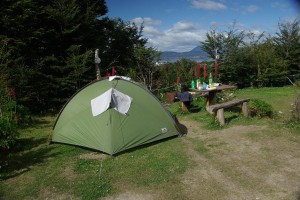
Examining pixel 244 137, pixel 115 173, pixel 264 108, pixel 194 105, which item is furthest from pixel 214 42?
pixel 115 173

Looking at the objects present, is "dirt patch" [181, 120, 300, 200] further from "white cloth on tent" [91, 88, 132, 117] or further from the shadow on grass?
the shadow on grass

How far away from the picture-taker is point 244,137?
7.20 m

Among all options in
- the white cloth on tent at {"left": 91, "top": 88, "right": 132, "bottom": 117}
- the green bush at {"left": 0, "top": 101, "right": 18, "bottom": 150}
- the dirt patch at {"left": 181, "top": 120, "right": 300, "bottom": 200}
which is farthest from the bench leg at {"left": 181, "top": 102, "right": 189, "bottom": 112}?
the green bush at {"left": 0, "top": 101, "right": 18, "bottom": 150}

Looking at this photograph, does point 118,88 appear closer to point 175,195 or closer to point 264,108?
point 175,195

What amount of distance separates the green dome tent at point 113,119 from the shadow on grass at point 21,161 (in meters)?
0.66

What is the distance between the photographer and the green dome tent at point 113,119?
21.4ft

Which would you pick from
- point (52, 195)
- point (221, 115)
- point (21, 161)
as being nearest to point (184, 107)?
point (221, 115)

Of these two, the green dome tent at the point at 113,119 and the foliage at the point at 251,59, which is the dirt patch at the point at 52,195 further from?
the foliage at the point at 251,59

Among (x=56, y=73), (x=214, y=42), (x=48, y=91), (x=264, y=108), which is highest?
(x=214, y=42)

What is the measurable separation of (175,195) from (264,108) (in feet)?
18.4

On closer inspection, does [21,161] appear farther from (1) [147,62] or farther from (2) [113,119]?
(1) [147,62]

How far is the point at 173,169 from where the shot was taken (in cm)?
553

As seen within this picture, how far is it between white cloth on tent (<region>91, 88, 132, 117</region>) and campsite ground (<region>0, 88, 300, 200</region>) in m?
1.01

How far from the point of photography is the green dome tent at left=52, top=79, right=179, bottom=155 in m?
6.51
